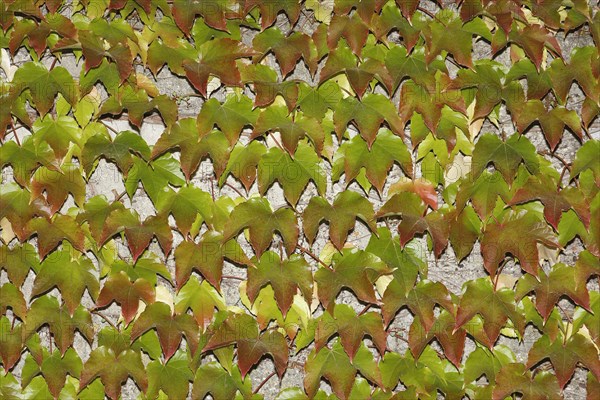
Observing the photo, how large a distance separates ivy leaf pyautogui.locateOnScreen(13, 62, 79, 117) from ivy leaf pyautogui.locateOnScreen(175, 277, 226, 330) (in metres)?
0.52

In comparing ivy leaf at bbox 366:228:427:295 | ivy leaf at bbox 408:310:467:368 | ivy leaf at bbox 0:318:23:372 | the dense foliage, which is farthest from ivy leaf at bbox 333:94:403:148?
ivy leaf at bbox 0:318:23:372

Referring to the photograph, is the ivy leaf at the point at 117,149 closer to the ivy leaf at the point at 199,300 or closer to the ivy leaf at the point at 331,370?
the ivy leaf at the point at 199,300

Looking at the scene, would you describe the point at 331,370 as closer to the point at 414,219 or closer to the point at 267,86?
the point at 414,219

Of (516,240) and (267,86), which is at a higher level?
(267,86)

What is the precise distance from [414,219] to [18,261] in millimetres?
931

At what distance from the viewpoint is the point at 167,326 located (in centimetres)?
140

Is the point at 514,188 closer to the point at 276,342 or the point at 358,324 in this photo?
the point at 358,324

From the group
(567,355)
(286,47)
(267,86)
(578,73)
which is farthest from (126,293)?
(578,73)

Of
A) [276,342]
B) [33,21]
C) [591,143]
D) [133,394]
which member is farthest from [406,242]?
[33,21]

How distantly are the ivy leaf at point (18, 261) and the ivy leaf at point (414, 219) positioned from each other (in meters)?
0.82

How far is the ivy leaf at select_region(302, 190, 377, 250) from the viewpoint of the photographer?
1.38 m

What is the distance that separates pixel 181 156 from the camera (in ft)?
4.55

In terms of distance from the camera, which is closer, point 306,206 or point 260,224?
point 260,224

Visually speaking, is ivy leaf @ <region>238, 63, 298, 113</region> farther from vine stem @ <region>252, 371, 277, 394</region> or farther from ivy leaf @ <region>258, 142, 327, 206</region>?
vine stem @ <region>252, 371, 277, 394</region>
